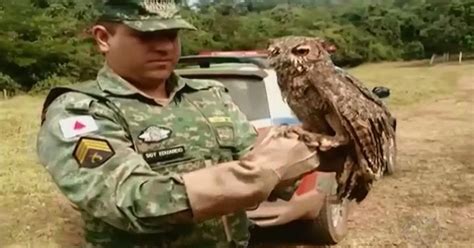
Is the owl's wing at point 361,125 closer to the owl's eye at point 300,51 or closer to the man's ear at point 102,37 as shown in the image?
the owl's eye at point 300,51

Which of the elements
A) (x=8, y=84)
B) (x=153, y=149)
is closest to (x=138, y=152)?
(x=153, y=149)

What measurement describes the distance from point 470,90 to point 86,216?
67.7 ft

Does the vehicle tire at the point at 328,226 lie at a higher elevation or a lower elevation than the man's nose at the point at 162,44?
lower

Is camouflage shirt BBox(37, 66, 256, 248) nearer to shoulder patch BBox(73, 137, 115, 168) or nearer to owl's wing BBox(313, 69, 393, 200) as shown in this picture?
shoulder patch BBox(73, 137, 115, 168)

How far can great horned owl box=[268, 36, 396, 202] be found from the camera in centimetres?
203

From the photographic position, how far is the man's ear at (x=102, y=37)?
7.63 feet

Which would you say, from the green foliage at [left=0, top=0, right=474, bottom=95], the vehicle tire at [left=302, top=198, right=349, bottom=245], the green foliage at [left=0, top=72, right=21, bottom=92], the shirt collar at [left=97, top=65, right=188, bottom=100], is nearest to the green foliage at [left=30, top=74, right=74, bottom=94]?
the green foliage at [left=0, top=0, right=474, bottom=95]

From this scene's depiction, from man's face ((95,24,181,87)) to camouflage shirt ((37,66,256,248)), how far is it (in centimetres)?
4

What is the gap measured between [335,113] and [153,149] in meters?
0.50

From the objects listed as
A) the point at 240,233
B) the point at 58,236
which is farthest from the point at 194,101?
the point at 58,236

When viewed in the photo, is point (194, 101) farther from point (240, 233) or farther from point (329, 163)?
point (329, 163)

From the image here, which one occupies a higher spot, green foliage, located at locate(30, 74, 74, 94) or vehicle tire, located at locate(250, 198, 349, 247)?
vehicle tire, located at locate(250, 198, 349, 247)

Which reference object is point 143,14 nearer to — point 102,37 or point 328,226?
point 102,37

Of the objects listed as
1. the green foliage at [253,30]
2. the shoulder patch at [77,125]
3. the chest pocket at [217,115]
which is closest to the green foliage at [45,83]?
the green foliage at [253,30]
